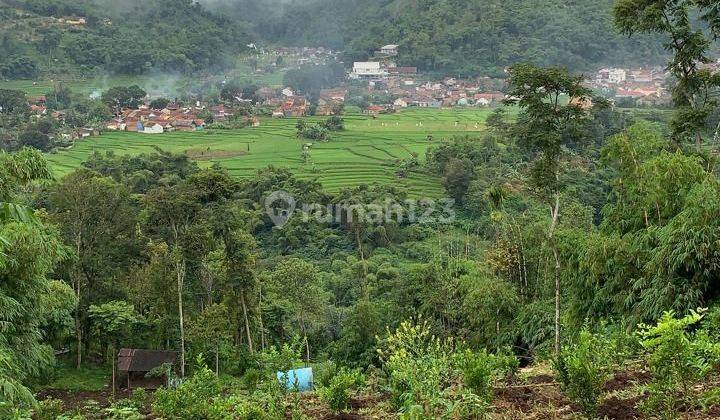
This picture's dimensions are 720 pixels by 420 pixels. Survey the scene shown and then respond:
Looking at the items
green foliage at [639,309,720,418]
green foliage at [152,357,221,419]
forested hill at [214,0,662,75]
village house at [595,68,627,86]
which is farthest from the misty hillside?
green foliage at [639,309,720,418]

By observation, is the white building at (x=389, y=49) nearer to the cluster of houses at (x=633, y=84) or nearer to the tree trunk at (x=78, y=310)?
the cluster of houses at (x=633, y=84)

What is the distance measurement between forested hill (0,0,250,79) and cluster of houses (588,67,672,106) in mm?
36267

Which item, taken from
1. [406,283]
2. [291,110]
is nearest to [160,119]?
[291,110]

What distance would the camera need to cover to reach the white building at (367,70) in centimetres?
6188

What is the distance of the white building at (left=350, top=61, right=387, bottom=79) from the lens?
203ft

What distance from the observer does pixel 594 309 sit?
6449 millimetres

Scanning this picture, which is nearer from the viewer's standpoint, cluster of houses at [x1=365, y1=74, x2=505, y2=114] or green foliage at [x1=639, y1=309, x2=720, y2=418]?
green foliage at [x1=639, y1=309, x2=720, y2=418]

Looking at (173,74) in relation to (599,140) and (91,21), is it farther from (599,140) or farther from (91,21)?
(599,140)

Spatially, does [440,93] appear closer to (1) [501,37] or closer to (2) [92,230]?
(1) [501,37]

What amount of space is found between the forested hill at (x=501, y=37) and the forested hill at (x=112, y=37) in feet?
50.8

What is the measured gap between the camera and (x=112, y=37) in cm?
5944

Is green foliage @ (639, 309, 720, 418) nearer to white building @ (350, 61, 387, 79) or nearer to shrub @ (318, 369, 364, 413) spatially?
shrub @ (318, 369, 364, 413)

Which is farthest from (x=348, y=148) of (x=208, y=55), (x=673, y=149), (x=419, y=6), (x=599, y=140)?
(x=419, y=6)

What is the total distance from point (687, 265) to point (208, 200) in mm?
7473
